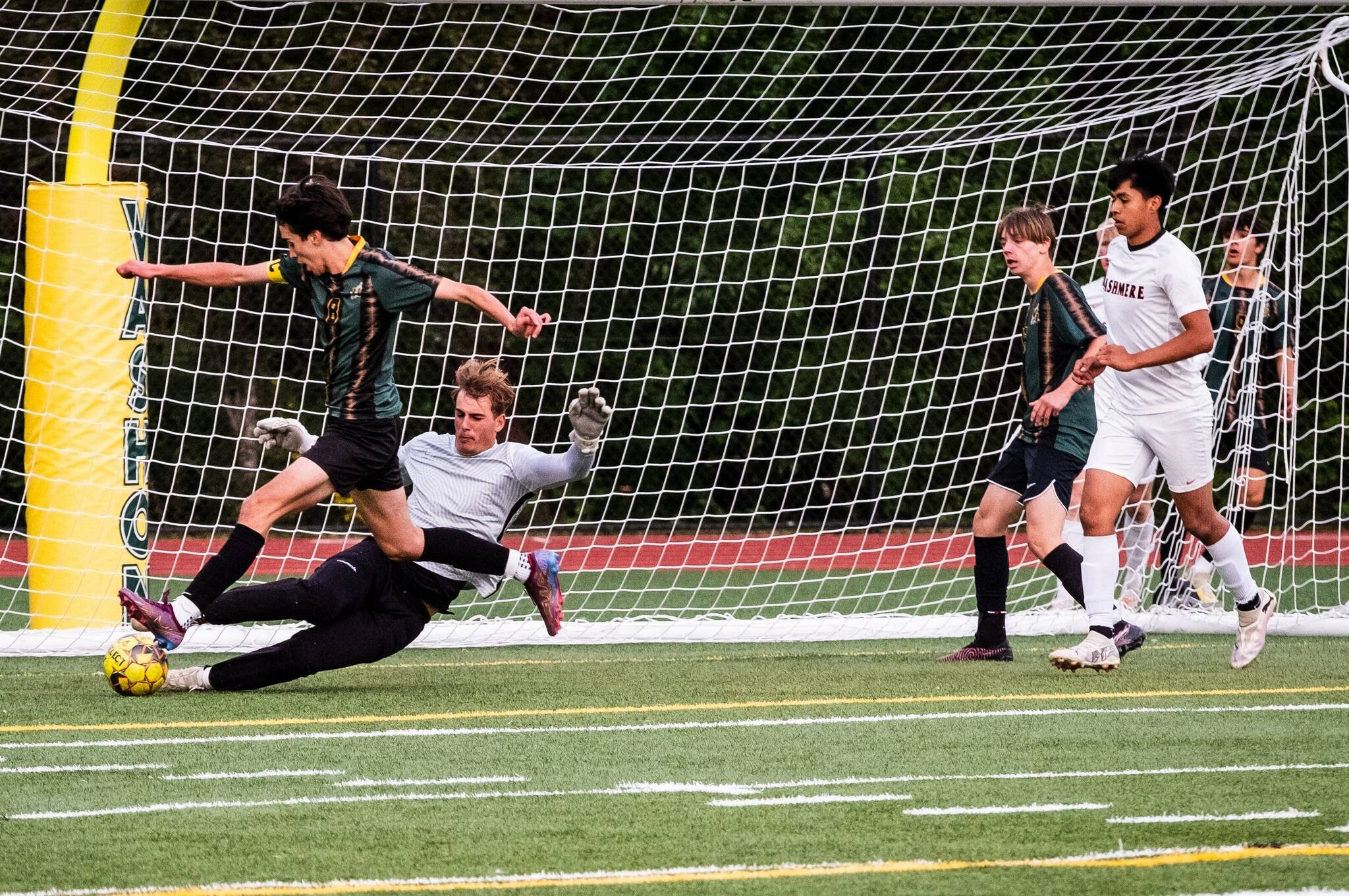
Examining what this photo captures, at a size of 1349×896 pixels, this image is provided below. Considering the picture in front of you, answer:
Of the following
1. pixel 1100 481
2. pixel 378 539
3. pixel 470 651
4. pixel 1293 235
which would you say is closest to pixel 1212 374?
pixel 1293 235

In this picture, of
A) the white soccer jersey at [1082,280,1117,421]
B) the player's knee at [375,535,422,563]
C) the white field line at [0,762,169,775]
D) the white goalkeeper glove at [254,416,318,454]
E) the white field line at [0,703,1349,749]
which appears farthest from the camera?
the white soccer jersey at [1082,280,1117,421]

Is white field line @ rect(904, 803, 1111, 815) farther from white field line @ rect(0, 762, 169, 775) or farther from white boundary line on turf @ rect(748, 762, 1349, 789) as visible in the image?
white field line @ rect(0, 762, 169, 775)

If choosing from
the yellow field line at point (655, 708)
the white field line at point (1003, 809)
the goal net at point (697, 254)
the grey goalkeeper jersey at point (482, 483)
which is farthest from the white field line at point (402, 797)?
the goal net at point (697, 254)

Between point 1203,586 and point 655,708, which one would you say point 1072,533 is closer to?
point 1203,586

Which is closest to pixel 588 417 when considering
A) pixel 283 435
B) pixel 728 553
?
pixel 283 435

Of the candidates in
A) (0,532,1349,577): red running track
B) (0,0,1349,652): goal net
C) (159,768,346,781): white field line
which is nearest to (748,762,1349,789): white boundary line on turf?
(159,768,346,781): white field line

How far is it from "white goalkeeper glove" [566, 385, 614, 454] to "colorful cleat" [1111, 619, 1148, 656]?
218cm

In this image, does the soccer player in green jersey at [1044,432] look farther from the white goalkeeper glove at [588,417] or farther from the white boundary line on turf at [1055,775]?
the white boundary line on turf at [1055,775]

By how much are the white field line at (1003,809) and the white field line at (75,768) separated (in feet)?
6.80

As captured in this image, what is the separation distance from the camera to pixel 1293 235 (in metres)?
9.91

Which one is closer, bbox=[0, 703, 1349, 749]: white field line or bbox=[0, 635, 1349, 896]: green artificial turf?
bbox=[0, 635, 1349, 896]: green artificial turf

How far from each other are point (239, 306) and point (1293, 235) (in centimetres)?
818

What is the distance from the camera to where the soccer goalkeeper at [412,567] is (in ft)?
21.2

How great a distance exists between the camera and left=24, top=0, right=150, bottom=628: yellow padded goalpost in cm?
841
